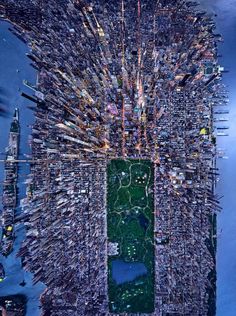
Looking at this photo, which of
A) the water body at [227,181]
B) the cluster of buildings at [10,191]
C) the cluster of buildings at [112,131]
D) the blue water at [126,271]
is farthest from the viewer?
the blue water at [126,271]

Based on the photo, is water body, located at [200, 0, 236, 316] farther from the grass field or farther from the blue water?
the blue water

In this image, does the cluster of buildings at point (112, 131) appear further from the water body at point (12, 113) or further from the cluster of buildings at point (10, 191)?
the cluster of buildings at point (10, 191)

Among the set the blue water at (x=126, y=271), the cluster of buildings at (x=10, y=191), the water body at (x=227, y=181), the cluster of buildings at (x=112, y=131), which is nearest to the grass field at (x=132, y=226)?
the blue water at (x=126, y=271)

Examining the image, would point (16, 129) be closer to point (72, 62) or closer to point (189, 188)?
point (72, 62)

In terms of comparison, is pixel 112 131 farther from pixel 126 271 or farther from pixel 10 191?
pixel 126 271

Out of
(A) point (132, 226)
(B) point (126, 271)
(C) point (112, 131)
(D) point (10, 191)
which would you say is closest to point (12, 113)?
(D) point (10, 191)

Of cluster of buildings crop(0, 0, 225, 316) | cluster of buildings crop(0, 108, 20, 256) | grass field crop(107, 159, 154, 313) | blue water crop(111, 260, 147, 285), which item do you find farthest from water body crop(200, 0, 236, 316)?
cluster of buildings crop(0, 108, 20, 256)

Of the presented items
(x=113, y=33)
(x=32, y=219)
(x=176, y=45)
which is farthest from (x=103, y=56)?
(x=32, y=219)
